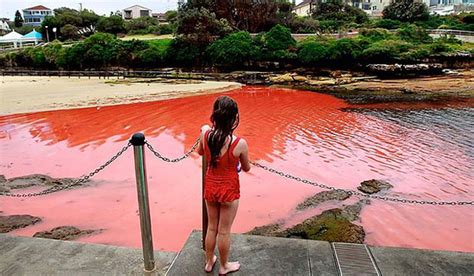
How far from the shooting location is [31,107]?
19.6 metres

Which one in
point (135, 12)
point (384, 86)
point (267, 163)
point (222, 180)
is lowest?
point (267, 163)

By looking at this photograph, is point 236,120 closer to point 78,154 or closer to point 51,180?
point 51,180

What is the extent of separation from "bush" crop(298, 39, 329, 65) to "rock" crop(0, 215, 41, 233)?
1150 inches

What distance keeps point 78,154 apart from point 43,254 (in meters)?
7.67

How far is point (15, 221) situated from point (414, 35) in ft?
127

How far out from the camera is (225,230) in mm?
3555

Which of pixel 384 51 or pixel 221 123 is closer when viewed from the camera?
pixel 221 123

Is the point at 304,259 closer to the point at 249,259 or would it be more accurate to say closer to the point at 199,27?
the point at 249,259

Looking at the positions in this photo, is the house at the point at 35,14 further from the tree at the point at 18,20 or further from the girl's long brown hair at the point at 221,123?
the girl's long brown hair at the point at 221,123

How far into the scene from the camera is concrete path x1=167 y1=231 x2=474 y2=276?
374cm

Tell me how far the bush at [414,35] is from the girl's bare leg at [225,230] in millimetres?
37988

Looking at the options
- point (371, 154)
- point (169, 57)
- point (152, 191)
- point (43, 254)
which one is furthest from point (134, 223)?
point (169, 57)

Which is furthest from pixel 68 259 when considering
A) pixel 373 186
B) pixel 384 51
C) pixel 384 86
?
pixel 384 51

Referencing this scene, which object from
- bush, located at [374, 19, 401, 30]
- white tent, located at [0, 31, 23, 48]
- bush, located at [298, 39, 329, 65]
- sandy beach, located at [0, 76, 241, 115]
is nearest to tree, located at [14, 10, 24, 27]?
white tent, located at [0, 31, 23, 48]
